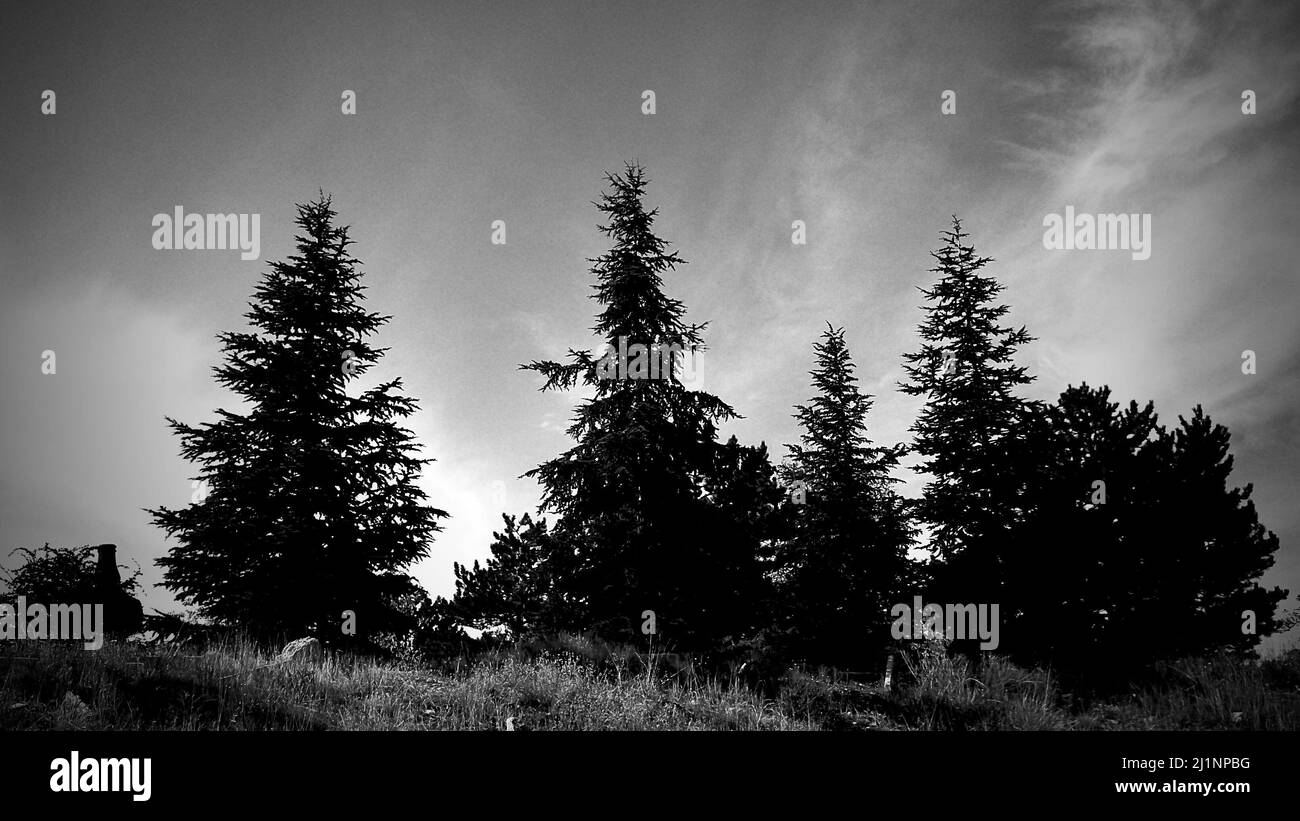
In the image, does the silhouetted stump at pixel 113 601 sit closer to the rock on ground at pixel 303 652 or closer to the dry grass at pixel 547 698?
the dry grass at pixel 547 698

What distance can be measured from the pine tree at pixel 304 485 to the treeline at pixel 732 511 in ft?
0.19

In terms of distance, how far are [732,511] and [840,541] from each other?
5437 millimetres

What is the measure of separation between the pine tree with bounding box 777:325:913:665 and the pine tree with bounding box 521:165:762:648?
3660mm

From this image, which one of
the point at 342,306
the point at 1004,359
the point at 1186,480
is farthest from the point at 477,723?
the point at 1186,480

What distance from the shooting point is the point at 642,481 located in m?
14.7

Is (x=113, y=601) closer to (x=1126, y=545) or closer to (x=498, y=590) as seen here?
(x=498, y=590)

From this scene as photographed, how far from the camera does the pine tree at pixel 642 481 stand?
550 inches

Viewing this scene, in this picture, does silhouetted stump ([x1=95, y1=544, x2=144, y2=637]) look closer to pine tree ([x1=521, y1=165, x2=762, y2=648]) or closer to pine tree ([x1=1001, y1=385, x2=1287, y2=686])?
pine tree ([x1=521, y1=165, x2=762, y2=648])

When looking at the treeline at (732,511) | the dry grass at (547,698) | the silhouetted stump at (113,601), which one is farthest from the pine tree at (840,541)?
the silhouetted stump at (113,601)

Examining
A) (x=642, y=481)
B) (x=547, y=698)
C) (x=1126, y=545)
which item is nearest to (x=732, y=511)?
(x=642, y=481)

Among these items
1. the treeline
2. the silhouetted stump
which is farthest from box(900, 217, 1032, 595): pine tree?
the silhouetted stump

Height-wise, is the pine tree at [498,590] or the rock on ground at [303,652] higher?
the rock on ground at [303,652]

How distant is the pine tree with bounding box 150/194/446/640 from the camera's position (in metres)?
13.9

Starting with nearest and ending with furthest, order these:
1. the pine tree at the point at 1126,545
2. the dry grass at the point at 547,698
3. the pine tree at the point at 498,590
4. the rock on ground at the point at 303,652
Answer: the dry grass at the point at 547,698 < the rock on ground at the point at 303,652 < the pine tree at the point at 1126,545 < the pine tree at the point at 498,590
